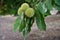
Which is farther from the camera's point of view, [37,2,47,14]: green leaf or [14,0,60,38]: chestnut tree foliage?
[37,2,47,14]: green leaf

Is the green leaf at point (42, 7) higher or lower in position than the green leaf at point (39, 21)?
higher

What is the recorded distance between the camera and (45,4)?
1249 millimetres

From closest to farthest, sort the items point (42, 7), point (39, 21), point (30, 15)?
point (30, 15), point (39, 21), point (42, 7)

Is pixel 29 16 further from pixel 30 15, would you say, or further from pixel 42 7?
pixel 42 7

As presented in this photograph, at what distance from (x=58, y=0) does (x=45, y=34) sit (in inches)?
214

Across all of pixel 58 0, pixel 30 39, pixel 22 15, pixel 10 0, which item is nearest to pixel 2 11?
pixel 10 0

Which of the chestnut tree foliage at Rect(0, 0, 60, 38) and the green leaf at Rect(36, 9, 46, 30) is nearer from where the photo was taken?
the chestnut tree foliage at Rect(0, 0, 60, 38)

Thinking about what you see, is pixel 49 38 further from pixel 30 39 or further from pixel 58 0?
pixel 58 0

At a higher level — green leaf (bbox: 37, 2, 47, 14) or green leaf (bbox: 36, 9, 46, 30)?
green leaf (bbox: 37, 2, 47, 14)

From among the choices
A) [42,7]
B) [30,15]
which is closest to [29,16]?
[30,15]

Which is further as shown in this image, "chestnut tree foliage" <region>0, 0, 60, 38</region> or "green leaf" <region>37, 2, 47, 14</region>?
"green leaf" <region>37, 2, 47, 14</region>

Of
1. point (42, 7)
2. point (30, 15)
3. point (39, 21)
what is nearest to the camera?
point (30, 15)

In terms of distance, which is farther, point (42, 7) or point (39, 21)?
point (42, 7)

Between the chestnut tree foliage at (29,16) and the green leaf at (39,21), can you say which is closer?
the chestnut tree foliage at (29,16)
